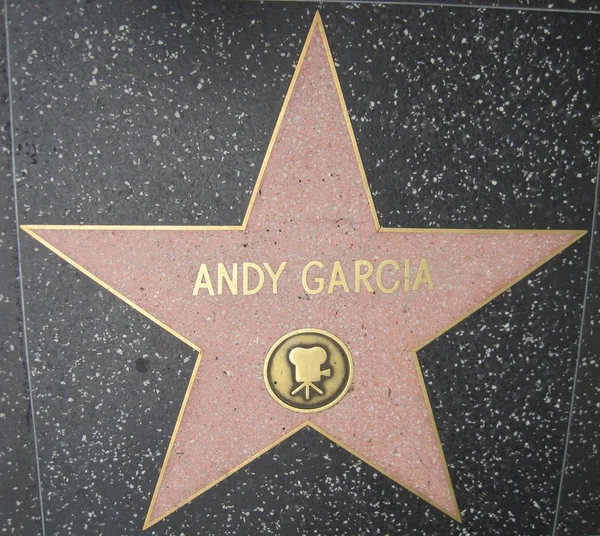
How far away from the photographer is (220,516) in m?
1.04

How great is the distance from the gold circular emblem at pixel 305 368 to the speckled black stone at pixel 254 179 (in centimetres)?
10

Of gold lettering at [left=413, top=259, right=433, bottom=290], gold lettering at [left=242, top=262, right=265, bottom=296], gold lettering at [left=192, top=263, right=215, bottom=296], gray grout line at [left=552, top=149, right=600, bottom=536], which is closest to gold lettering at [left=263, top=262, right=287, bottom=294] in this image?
gold lettering at [left=242, top=262, right=265, bottom=296]

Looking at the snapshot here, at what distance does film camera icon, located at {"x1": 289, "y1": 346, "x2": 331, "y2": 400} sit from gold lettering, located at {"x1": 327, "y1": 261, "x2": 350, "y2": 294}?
13 centimetres

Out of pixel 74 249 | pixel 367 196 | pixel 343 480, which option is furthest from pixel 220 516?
pixel 367 196

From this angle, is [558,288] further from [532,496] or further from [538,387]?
[532,496]

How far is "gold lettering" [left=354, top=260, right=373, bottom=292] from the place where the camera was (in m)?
0.98

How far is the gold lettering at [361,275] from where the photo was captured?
98 centimetres

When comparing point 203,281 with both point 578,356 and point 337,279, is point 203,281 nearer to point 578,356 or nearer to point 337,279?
point 337,279

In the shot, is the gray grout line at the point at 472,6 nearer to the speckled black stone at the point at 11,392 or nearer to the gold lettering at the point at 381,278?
the gold lettering at the point at 381,278

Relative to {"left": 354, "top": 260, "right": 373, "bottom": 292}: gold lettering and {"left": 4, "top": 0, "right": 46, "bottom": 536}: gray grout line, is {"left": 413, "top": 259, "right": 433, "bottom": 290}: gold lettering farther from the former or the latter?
{"left": 4, "top": 0, "right": 46, "bottom": 536}: gray grout line

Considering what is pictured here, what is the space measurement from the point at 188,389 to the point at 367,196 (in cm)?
54

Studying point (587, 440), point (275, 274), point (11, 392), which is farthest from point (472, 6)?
point (11, 392)

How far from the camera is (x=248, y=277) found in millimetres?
964

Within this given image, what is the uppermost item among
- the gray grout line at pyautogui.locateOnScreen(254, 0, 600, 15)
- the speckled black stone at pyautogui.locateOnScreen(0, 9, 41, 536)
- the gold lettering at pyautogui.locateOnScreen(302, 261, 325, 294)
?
the gray grout line at pyautogui.locateOnScreen(254, 0, 600, 15)
